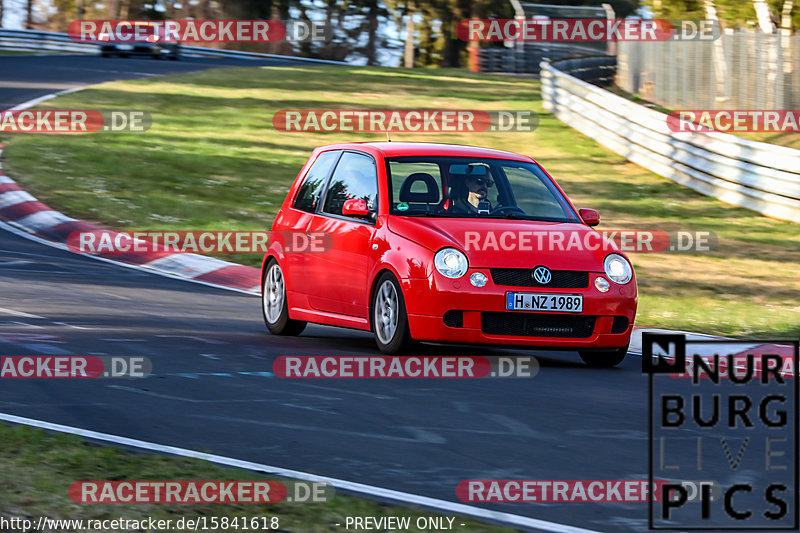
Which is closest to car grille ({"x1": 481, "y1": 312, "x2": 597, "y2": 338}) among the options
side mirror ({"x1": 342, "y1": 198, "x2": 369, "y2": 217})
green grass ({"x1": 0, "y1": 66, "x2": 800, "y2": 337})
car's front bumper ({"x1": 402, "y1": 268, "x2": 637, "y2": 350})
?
car's front bumper ({"x1": 402, "y1": 268, "x2": 637, "y2": 350})

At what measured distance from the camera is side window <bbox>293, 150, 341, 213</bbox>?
422 inches

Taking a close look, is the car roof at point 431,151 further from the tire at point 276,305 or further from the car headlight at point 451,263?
the car headlight at point 451,263

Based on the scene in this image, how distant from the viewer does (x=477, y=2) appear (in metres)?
72.9

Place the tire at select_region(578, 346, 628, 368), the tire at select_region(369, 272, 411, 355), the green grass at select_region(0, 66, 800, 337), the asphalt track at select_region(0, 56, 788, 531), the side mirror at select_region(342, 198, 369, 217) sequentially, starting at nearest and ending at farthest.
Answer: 1. the asphalt track at select_region(0, 56, 788, 531)
2. the tire at select_region(369, 272, 411, 355)
3. the tire at select_region(578, 346, 628, 368)
4. the side mirror at select_region(342, 198, 369, 217)
5. the green grass at select_region(0, 66, 800, 337)

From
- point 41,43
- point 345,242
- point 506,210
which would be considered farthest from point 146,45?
point 506,210

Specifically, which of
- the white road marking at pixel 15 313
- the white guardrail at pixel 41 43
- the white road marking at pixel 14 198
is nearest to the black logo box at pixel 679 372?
the white road marking at pixel 15 313

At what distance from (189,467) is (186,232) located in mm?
10573

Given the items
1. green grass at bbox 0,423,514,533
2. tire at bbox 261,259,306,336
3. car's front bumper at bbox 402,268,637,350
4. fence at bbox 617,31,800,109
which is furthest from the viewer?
fence at bbox 617,31,800,109

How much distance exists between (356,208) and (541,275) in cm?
147

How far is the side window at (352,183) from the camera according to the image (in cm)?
998

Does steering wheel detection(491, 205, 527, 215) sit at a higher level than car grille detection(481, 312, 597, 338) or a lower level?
higher

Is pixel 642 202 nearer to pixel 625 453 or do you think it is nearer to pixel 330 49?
pixel 625 453

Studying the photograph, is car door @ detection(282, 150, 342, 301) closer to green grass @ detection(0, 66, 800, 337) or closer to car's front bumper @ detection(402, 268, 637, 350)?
car's front bumper @ detection(402, 268, 637, 350)

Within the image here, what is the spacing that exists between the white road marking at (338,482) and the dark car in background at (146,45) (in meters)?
40.8
